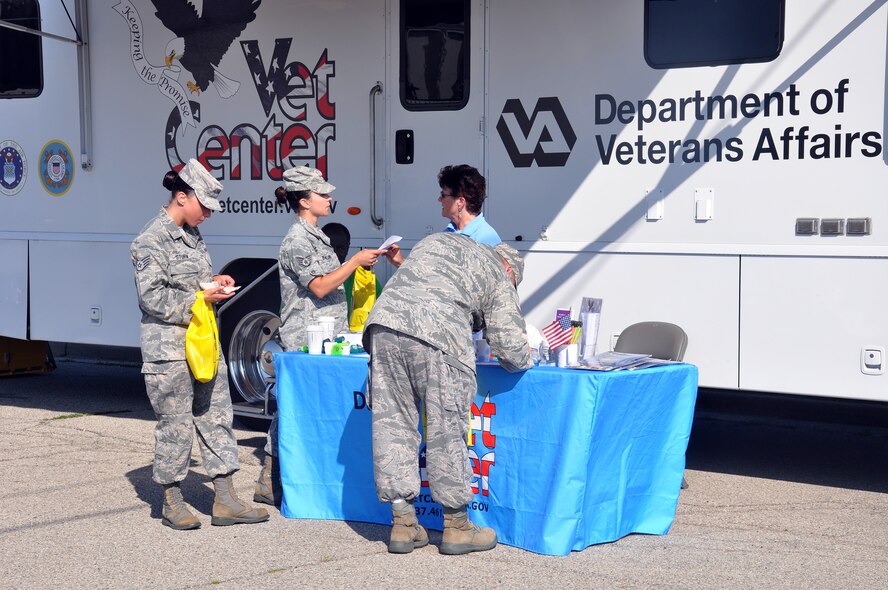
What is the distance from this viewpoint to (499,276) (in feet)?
16.4

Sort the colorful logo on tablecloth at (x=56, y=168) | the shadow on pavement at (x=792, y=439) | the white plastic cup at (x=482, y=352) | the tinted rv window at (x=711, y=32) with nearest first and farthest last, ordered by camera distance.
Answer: the white plastic cup at (x=482, y=352)
the tinted rv window at (x=711, y=32)
the shadow on pavement at (x=792, y=439)
the colorful logo on tablecloth at (x=56, y=168)

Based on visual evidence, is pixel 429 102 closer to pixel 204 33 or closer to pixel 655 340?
pixel 204 33

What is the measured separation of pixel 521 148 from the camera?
22.0 feet

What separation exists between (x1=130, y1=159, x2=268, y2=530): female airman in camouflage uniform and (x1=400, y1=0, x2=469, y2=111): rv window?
2.04m

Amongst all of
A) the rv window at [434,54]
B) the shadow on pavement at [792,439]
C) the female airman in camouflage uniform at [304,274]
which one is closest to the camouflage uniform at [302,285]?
the female airman in camouflage uniform at [304,274]

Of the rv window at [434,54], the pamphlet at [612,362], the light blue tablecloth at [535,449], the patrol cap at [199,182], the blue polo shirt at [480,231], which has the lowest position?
the light blue tablecloth at [535,449]

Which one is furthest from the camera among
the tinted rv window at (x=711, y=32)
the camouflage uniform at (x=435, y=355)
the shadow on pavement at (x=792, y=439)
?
the shadow on pavement at (x=792, y=439)

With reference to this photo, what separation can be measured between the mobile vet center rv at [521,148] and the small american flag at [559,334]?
113 cm

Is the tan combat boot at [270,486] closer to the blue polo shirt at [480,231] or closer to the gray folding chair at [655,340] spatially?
the blue polo shirt at [480,231]

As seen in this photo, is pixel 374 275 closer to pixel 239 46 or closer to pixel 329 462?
pixel 329 462

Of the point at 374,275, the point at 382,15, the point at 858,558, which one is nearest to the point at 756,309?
the point at 858,558

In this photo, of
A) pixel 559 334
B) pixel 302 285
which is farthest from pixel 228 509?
pixel 559 334

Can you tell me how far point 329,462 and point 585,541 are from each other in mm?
1307

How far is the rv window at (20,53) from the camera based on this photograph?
8391 mm
